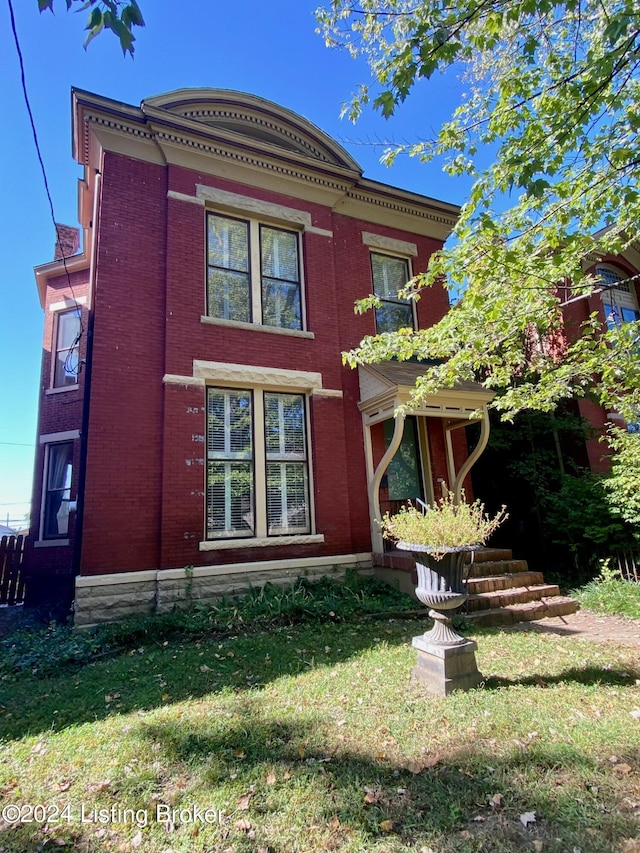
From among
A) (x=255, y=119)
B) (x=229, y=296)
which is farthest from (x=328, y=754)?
(x=255, y=119)

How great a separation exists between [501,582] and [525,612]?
2.05 ft

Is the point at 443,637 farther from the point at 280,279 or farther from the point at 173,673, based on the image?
the point at 280,279

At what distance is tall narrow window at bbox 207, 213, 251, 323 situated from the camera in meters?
8.03

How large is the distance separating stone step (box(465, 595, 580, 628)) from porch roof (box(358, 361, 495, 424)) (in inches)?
122

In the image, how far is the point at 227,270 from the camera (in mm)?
8180

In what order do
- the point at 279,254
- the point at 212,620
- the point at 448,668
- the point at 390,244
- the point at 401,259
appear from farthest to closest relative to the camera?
the point at 401,259 → the point at 390,244 → the point at 279,254 → the point at 212,620 → the point at 448,668

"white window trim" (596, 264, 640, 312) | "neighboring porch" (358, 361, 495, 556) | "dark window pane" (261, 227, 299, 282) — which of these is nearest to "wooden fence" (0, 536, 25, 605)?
"neighboring porch" (358, 361, 495, 556)

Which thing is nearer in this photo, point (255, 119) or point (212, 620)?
point (212, 620)

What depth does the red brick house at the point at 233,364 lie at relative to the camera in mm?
6754

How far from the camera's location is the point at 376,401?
8141mm

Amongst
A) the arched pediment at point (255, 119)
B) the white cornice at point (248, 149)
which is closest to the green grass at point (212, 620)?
the white cornice at point (248, 149)

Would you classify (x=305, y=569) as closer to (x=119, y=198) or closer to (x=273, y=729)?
(x=273, y=729)

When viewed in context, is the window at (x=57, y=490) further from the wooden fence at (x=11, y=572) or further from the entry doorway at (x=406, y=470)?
the entry doorway at (x=406, y=470)

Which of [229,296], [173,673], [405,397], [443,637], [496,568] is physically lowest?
[173,673]
